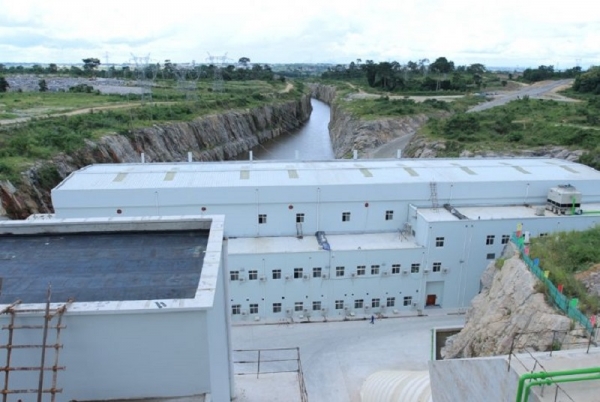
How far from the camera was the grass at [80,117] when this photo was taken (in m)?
32.8

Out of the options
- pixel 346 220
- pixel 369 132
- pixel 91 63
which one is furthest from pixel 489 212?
pixel 91 63

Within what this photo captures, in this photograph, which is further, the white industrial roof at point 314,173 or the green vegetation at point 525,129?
the green vegetation at point 525,129

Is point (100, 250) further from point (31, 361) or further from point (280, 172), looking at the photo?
point (280, 172)

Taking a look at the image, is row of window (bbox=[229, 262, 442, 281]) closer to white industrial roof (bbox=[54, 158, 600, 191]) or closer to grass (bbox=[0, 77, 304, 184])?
white industrial roof (bbox=[54, 158, 600, 191])

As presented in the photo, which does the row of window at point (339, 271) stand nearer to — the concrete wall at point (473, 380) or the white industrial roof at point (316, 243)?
the white industrial roof at point (316, 243)

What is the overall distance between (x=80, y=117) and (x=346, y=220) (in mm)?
32400

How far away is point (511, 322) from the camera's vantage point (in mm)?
14805

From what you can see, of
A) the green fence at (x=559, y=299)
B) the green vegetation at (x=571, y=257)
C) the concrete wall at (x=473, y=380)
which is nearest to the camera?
the concrete wall at (x=473, y=380)

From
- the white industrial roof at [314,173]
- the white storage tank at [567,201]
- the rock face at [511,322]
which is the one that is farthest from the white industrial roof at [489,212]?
the rock face at [511,322]

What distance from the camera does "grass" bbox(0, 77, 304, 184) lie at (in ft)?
108

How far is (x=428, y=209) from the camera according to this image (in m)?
24.7

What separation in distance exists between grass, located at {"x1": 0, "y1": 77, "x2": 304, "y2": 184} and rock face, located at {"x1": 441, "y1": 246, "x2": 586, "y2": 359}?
2691 centimetres

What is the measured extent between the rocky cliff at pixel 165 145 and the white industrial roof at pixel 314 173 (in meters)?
5.30

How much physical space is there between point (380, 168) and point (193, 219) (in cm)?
1727
